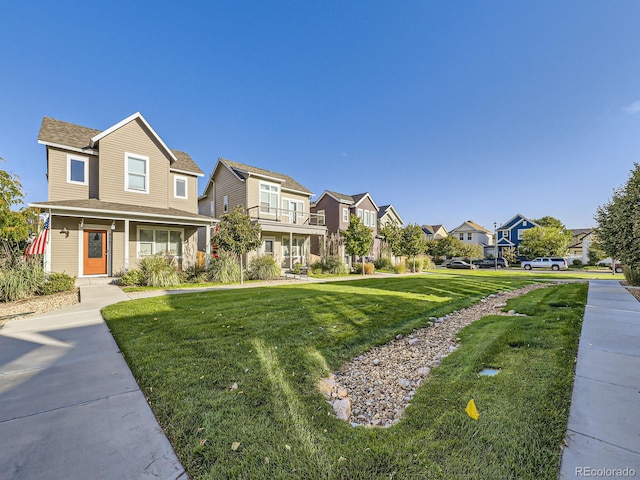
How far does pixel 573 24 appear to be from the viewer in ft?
38.0

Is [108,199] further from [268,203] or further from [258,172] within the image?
[268,203]

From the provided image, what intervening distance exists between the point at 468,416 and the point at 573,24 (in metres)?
16.3

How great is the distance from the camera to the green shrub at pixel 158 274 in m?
11.9

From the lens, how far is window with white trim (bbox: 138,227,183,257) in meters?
15.3

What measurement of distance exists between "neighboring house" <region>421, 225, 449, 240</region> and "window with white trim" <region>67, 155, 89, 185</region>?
172 feet

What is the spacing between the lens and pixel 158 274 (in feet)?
39.5

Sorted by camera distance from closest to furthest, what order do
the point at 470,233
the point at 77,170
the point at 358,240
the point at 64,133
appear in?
the point at 77,170 < the point at 64,133 < the point at 358,240 < the point at 470,233

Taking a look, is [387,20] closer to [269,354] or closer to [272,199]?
[272,199]

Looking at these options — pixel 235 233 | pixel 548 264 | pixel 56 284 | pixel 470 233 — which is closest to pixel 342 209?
pixel 235 233

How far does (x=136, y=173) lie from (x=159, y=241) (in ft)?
12.2

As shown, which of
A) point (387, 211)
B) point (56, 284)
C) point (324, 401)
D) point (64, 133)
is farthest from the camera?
point (387, 211)

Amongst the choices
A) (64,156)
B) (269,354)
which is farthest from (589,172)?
(64,156)

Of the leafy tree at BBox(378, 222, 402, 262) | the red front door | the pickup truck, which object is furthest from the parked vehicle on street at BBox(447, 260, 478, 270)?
the red front door

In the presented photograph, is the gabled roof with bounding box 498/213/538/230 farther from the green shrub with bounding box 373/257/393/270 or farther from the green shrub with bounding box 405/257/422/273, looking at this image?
the green shrub with bounding box 373/257/393/270
